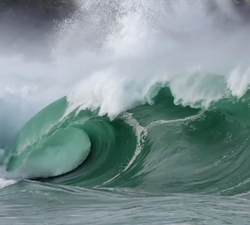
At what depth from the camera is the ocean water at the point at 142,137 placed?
557cm

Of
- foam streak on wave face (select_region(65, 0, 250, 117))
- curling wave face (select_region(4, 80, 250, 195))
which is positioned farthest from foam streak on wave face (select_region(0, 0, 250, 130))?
curling wave face (select_region(4, 80, 250, 195))

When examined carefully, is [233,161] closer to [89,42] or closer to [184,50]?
[184,50]

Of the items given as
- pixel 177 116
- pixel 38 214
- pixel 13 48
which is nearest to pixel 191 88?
pixel 177 116

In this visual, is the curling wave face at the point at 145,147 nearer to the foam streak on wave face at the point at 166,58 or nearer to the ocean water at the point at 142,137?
the ocean water at the point at 142,137

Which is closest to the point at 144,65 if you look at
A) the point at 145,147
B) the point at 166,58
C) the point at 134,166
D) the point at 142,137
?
the point at 166,58

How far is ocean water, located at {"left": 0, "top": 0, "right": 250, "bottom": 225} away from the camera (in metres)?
5.57

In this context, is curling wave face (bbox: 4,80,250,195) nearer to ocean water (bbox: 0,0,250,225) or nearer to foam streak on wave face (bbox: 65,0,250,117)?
ocean water (bbox: 0,0,250,225)

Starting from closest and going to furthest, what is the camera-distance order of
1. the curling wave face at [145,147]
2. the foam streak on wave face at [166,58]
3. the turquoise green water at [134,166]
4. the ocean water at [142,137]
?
the turquoise green water at [134,166]
the ocean water at [142,137]
the curling wave face at [145,147]
the foam streak on wave face at [166,58]

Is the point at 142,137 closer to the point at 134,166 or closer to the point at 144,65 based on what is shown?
the point at 134,166

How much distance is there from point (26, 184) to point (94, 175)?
1.47 meters

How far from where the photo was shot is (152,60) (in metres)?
11.5

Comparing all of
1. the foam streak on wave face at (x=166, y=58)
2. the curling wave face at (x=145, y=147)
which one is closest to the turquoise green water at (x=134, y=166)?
the curling wave face at (x=145, y=147)

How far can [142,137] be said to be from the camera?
356 inches

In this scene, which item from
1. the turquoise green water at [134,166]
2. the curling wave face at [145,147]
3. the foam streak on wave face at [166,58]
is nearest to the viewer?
the turquoise green water at [134,166]
